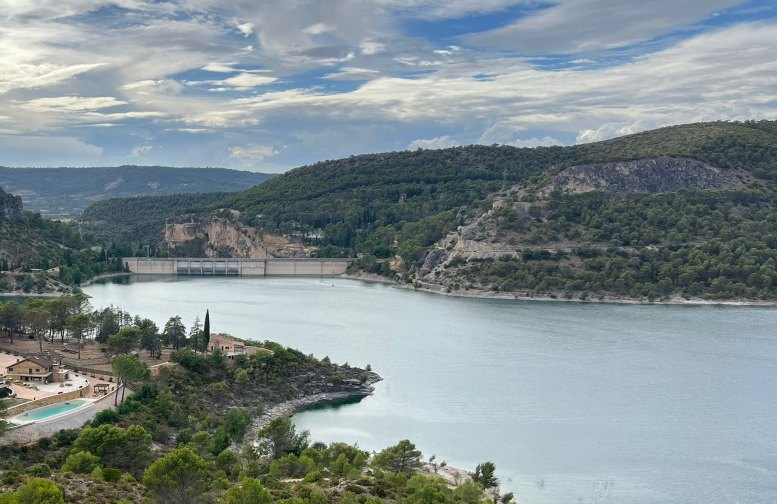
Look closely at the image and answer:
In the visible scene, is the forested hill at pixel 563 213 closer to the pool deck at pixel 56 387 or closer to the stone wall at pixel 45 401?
the pool deck at pixel 56 387

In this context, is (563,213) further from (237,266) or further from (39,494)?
(39,494)

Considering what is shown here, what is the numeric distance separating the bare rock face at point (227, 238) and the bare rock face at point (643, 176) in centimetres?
2781

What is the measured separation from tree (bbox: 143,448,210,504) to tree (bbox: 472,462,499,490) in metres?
8.27

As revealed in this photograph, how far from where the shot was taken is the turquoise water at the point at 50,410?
22797mm

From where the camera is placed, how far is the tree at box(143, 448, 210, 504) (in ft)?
58.9

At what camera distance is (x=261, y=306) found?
192 ft

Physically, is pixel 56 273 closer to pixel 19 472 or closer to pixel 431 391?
pixel 431 391

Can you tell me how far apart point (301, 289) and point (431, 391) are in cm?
3791

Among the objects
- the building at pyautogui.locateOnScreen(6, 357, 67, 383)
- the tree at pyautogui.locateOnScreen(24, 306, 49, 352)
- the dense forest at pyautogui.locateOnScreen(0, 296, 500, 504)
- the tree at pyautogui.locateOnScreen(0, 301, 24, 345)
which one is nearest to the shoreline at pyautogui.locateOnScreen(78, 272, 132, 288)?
the tree at pyautogui.locateOnScreen(0, 301, 24, 345)

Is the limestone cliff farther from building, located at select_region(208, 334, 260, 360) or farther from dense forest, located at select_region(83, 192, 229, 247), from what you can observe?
dense forest, located at select_region(83, 192, 229, 247)

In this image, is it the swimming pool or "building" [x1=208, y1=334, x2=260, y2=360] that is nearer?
the swimming pool

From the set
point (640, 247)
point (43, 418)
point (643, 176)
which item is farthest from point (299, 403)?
point (643, 176)

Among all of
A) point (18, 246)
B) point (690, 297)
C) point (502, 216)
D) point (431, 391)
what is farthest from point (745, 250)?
point (18, 246)

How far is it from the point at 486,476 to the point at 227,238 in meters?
78.4
